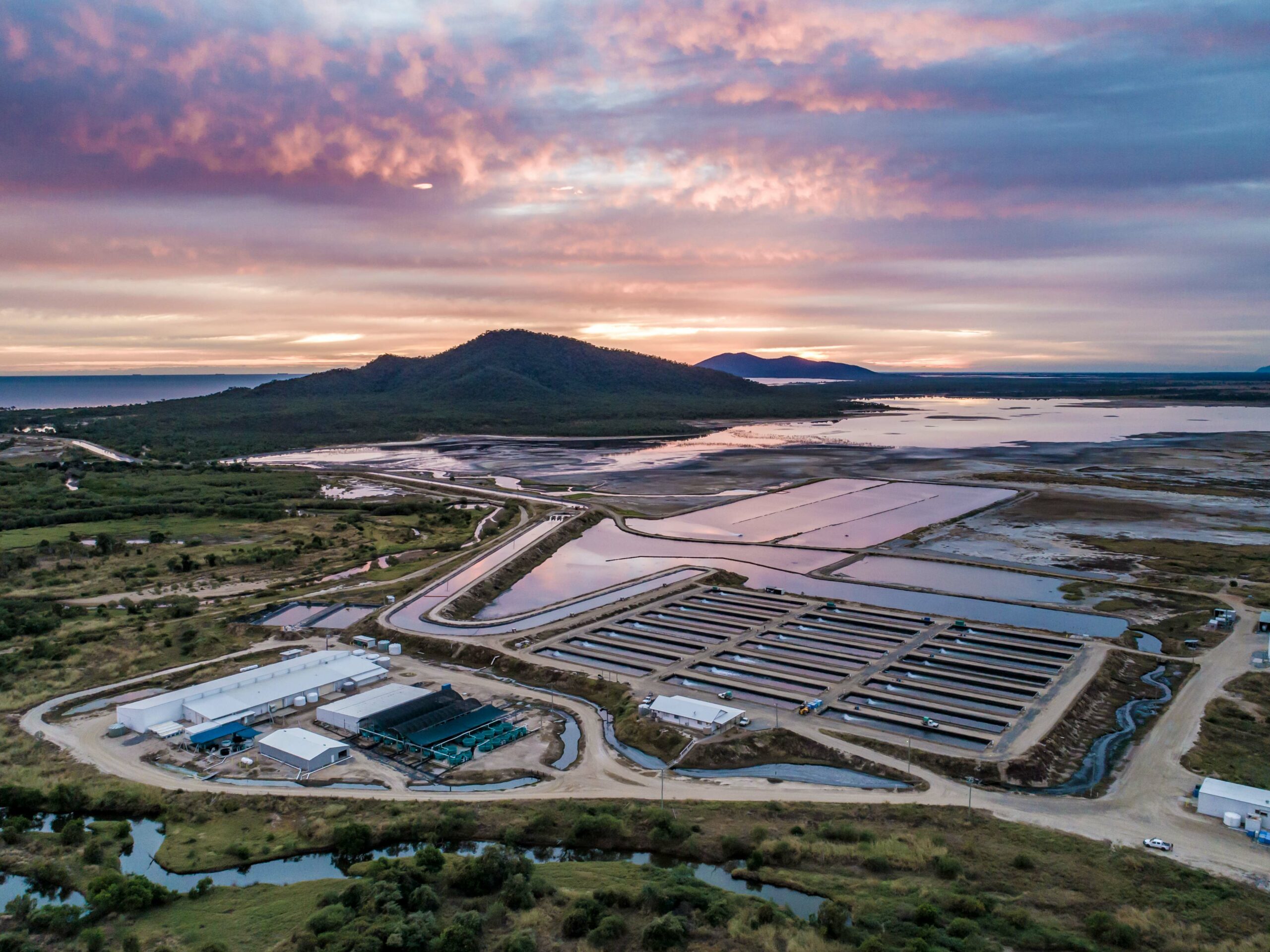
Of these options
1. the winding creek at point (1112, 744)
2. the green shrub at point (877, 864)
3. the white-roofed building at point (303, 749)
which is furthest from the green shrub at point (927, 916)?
the white-roofed building at point (303, 749)

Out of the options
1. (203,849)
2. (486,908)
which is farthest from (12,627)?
(486,908)

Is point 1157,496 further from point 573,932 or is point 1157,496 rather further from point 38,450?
point 38,450

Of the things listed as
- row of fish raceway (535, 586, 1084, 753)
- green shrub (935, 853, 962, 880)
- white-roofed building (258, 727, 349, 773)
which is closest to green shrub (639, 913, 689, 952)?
green shrub (935, 853, 962, 880)

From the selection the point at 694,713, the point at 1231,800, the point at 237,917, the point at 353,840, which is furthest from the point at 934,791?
the point at 237,917

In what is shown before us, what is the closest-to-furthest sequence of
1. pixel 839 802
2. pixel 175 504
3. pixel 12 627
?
pixel 839 802
pixel 12 627
pixel 175 504

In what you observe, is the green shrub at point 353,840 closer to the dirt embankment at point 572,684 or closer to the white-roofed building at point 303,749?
the white-roofed building at point 303,749

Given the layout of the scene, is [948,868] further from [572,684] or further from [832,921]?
[572,684]
